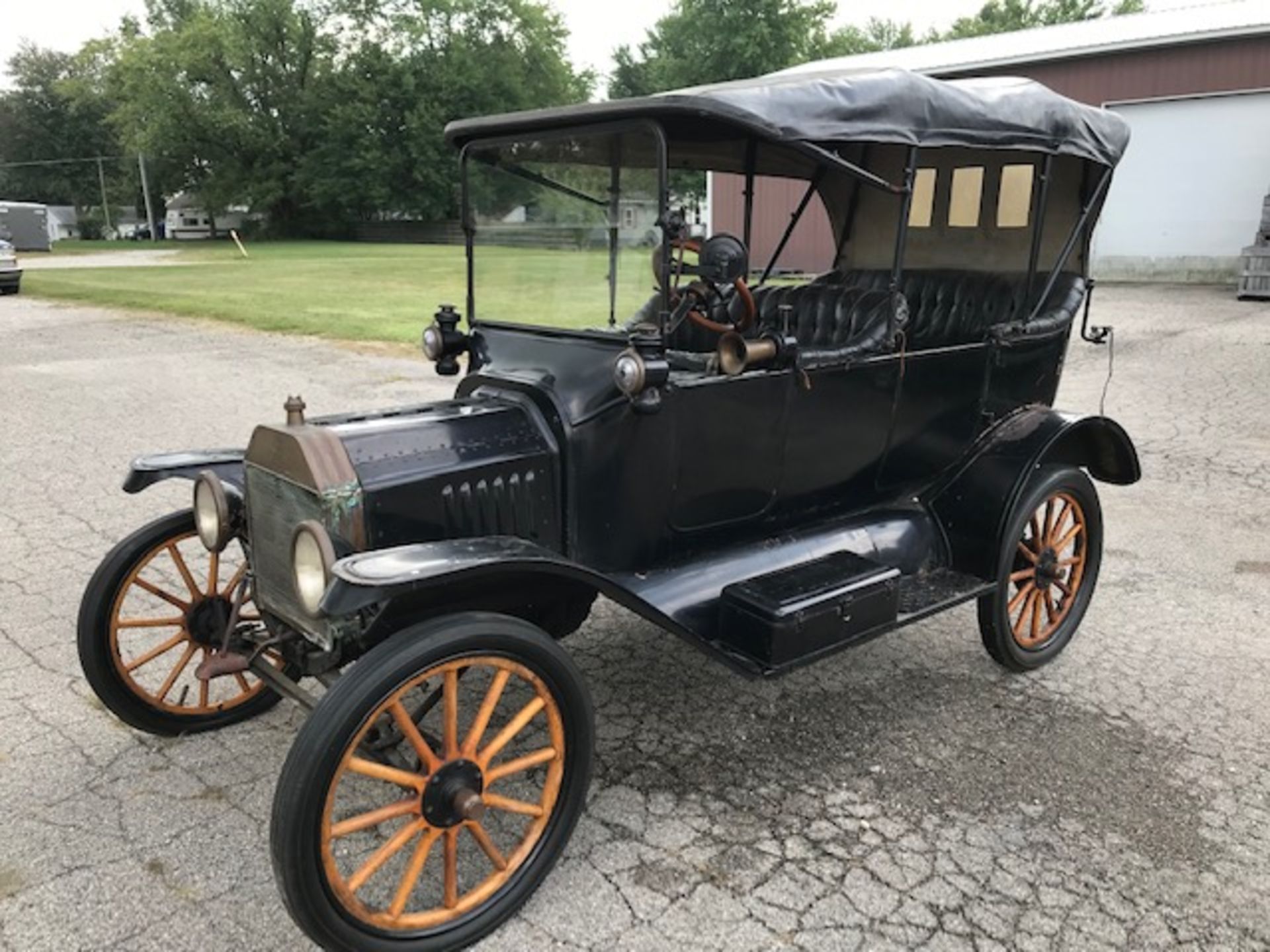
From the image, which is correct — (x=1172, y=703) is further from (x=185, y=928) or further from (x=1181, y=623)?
(x=185, y=928)

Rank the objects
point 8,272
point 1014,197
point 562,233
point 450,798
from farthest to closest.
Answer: point 8,272
point 1014,197
point 562,233
point 450,798

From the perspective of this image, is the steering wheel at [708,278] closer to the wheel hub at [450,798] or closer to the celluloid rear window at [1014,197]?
the wheel hub at [450,798]

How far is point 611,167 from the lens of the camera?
2.87 meters

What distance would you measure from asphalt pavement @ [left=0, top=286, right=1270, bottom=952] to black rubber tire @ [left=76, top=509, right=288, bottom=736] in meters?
0.07

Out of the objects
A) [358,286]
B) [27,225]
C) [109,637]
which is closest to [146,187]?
[27,225]

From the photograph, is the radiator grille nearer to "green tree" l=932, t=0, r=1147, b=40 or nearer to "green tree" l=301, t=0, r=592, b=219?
"green tree" l=301, t=0, r=592, b=219

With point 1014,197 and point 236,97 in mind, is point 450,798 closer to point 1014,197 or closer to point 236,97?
point 1014,197

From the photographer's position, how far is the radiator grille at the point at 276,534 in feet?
7.82

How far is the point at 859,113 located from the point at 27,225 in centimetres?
4281

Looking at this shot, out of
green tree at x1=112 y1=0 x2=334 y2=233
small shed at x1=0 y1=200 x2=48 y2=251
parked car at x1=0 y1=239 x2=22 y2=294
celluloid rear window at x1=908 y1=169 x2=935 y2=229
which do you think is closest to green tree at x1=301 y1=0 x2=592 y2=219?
green tree at x1=112 y1=0 x2=334 y2=233

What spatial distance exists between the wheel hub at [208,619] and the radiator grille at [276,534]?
45 centimetres

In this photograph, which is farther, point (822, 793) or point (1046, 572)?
point (1046, 572)

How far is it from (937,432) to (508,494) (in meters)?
1.89

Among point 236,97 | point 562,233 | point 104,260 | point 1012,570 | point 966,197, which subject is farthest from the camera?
point 236,97
